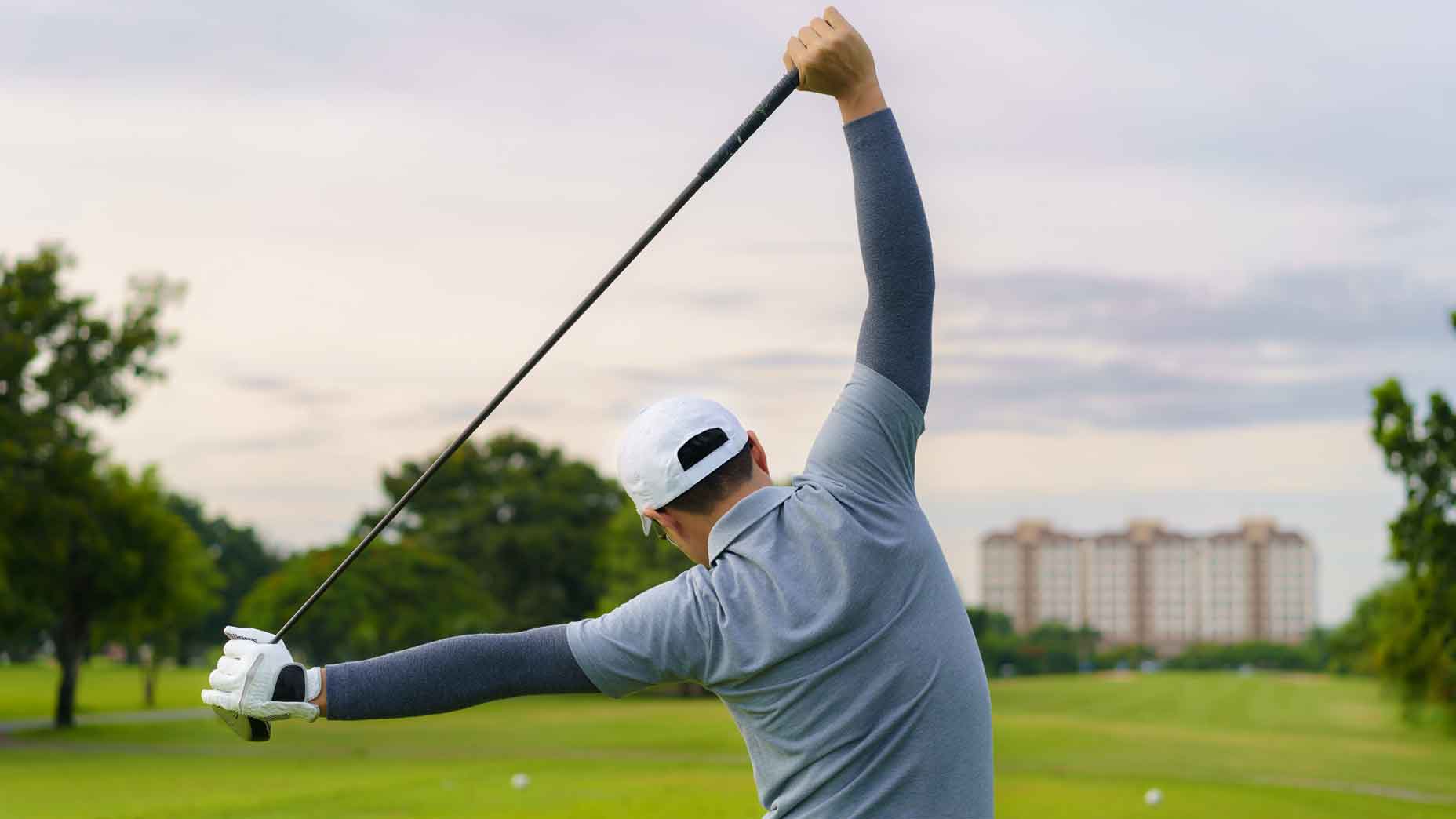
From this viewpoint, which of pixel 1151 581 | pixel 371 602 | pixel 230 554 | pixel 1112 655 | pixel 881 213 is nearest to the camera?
pixel 881 213

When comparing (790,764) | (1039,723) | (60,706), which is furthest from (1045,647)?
(790,764)

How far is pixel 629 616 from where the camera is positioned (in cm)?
218

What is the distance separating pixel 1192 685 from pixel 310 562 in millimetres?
40736

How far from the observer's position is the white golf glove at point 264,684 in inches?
88.0

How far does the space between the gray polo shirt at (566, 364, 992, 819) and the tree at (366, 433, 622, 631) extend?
62639 mm

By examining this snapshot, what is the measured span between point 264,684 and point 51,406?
34201 millimetres

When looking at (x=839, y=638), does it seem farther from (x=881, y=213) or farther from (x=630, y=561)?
(x=630, y=561)

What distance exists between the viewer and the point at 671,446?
7.31 ft

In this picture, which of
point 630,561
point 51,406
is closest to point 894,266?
point 51,406

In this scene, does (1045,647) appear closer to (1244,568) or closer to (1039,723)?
(1039,723)

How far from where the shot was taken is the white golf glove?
224 centimetres

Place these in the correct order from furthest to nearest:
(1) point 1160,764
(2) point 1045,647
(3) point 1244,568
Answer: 1. (3) point 1244,568
2. (2) point 1045,647
3. (1) point 1160,764

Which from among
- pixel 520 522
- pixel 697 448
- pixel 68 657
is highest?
pixel 520 522

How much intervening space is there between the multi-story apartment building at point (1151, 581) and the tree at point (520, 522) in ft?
345
